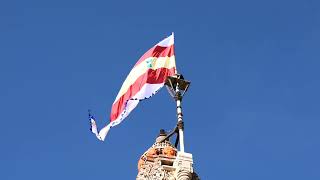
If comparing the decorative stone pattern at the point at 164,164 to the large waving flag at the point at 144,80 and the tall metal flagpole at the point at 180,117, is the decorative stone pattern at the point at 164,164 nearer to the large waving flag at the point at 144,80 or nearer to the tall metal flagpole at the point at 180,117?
the tall metal flagpole at the point at 180,117

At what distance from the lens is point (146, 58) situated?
37.7 meters

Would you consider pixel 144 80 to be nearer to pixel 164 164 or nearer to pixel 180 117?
pixel 180 117

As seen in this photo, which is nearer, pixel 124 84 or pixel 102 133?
pixel 102 133

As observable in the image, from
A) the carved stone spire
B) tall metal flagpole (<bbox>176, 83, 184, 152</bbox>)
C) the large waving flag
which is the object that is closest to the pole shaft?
tall metal flagpole (<bbox>176, 83, 184, 152</bbox>)

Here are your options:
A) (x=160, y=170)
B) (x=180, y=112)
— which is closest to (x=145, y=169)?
(x=160, y=170)

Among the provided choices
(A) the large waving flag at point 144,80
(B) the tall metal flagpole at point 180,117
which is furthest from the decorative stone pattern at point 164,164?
(A) the large waving flag at point 144,80

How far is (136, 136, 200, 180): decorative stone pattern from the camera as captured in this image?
3169cm

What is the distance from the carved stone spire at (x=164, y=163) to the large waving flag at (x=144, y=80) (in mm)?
2860

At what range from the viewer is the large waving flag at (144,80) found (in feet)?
116

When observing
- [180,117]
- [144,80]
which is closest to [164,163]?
[180,117]

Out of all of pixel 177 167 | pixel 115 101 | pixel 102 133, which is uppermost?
pixel 115 101

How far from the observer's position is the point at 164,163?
35.4 meters

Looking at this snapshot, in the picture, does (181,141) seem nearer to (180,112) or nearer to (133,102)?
(180,112)

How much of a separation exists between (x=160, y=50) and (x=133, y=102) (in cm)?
396
